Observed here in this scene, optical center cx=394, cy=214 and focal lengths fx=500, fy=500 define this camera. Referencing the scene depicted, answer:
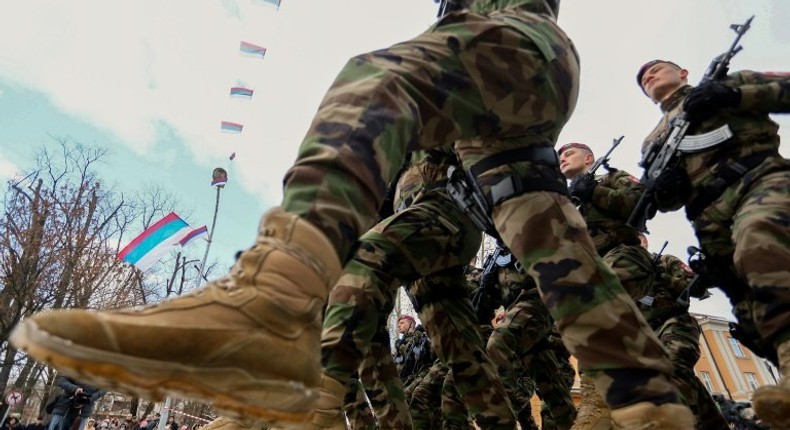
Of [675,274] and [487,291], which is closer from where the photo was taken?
[675,274]

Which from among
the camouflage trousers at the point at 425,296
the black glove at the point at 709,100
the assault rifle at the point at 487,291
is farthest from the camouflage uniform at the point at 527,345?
the black glove at the point at 709,100

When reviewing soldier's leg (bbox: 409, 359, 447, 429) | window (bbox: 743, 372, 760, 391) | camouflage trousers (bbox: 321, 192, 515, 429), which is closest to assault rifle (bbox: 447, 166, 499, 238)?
camouflage trousers (bbox: 321, 192, 515, 429)

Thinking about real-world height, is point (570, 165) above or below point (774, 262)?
above

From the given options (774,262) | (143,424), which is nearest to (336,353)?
(774,262)

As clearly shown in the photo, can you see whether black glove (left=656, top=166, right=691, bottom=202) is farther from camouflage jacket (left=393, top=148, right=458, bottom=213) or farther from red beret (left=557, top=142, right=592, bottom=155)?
red beret (left=557, top=142, right=592, bottom=155)

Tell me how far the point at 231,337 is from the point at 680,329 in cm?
479

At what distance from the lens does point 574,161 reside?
15.9 feet

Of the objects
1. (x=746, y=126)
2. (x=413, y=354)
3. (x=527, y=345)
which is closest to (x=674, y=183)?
(x=746, y=126)

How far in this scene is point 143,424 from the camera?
12.8m

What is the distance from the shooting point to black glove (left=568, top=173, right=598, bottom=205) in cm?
410

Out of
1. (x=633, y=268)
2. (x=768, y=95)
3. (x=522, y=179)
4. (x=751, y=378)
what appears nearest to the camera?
(x=522, y=179)

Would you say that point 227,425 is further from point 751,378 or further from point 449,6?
point 751,378

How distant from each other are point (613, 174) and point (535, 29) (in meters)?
2.99

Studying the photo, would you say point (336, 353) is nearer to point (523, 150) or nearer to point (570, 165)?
point (523, 150)
